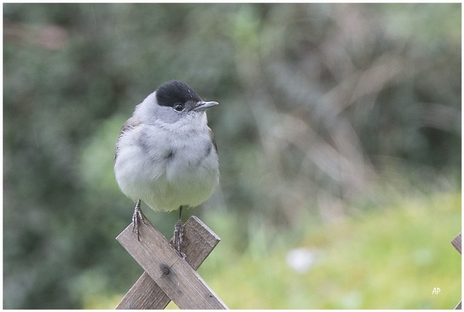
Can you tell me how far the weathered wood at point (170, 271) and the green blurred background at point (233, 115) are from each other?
284 cm

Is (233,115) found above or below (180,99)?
above

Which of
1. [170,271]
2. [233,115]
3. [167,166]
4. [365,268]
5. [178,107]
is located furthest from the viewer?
[233,115]

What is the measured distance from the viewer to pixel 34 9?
20.1 feet

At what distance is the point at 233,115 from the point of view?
5867 millimetres

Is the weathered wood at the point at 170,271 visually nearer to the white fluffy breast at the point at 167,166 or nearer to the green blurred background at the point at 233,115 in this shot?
the white fluffy breast at the point at 167,166

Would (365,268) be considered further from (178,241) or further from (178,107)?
(178,241)

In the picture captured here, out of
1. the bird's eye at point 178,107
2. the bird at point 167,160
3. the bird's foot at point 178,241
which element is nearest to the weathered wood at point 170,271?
the bird's foot at point 178,241

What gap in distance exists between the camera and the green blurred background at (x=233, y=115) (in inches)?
219

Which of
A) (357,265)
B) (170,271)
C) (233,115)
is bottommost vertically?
Answer: (170,271)

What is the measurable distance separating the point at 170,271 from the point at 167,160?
1.93 ft

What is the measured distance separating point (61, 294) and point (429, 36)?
3.86 metres

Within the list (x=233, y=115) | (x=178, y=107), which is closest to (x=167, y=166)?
(x=178, y=107)

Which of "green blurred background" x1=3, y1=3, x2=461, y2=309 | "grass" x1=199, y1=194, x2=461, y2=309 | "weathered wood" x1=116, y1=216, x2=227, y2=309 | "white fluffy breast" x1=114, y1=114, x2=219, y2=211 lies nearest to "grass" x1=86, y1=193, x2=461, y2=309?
"grass" x1=199, y1=194, x2=461, y2=309

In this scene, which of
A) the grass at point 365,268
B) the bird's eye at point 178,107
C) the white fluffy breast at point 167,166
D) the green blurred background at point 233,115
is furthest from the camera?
the green blurred background at point 233,115
